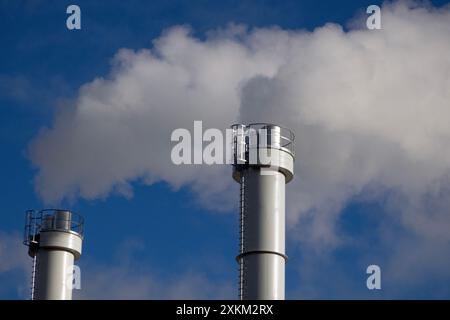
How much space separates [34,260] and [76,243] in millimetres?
2310

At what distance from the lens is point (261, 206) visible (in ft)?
155

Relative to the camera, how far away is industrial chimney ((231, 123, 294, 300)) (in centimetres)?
4628

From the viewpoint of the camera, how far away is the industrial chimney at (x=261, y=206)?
4628 cm

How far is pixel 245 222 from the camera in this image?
47125 millimetres

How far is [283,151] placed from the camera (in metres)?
48.9
